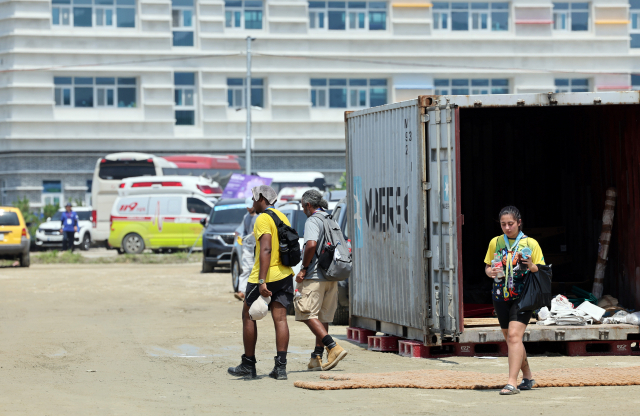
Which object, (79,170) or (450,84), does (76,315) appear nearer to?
(79,170)

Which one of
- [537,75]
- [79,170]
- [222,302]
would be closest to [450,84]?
[537,75]

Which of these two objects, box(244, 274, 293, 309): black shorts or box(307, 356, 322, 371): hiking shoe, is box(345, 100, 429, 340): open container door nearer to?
box(307, 356, 322, 371): hiking shoe

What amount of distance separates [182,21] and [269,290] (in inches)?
1543

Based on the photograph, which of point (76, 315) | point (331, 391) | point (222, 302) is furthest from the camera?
point (222, 302)

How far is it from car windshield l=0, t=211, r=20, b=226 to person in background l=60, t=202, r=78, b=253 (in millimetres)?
6454

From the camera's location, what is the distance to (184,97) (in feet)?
156

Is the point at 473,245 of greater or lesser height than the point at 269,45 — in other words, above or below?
below

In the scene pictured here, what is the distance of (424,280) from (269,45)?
37678 mm

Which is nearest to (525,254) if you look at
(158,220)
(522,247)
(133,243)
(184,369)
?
(522,247)

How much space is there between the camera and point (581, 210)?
47.2 feet

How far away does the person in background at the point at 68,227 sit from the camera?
34.6m

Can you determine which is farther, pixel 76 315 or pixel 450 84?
pixel 450 84

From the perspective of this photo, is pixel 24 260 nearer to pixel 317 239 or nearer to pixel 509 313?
pixel 317 239

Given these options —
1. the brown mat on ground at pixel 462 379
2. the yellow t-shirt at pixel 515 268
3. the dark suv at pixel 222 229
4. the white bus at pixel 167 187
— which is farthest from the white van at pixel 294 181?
the yellow t-shirt at pixel 515 268
